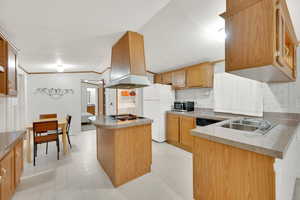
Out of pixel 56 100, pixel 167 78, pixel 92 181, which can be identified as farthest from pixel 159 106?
pixel 56 100

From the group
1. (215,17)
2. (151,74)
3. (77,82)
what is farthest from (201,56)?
(77,82)

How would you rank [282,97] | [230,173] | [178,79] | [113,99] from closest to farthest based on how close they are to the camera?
[230,173], [282,97], [178,79], [113,99]

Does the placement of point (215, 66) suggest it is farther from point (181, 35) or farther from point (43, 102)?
point (43, 102)

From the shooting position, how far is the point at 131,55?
2000 millimetres

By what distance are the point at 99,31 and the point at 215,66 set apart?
2.67m

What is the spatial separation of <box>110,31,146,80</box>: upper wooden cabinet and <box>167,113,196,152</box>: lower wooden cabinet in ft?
5.63

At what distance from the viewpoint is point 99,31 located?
210cm

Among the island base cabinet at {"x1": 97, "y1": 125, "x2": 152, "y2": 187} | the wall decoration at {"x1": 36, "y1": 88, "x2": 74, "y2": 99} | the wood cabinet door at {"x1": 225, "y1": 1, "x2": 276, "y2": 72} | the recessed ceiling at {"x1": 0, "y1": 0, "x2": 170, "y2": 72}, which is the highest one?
the recessed ceiling at {"x1": 0, "y1": 0, "x2": 170, "y2": 72}

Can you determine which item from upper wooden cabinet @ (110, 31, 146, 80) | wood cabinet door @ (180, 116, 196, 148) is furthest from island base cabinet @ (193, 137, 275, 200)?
wood cabinet door @ (180, 116, 196, 148)

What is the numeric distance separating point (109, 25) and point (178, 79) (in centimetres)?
247

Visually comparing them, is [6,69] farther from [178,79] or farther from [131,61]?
[178,79]

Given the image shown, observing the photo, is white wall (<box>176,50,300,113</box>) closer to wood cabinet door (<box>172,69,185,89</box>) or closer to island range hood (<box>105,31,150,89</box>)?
wood cabinet door (<box>172,69,185,89</box>)

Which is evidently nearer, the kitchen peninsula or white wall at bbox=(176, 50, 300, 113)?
the kitchen peninsula

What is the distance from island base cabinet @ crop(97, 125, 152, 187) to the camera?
6.21ft
